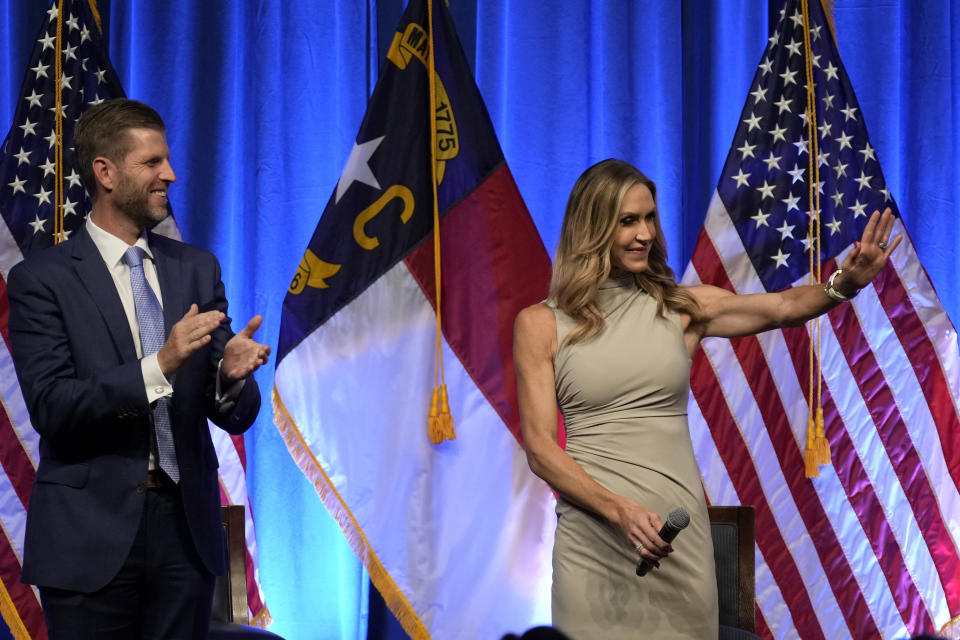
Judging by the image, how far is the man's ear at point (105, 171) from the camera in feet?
6.56

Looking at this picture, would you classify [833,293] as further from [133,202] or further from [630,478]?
[133,202]

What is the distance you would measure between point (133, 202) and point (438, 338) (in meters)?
1.48

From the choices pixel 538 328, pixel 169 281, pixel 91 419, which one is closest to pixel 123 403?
pixel 91 419

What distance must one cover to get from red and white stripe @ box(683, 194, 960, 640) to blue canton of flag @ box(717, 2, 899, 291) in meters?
0.08

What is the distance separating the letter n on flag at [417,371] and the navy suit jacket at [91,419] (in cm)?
134

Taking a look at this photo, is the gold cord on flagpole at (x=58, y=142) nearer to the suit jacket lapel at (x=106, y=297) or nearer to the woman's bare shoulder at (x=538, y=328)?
the suit jacket lapel at (x=106, y=297)

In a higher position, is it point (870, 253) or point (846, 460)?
point (870, 253)

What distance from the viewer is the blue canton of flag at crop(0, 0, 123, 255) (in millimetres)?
3297

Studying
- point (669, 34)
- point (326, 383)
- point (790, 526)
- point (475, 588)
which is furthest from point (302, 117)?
point (790, 526)

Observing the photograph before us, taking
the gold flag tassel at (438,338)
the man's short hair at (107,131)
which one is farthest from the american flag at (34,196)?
the man's short hair at (107,131)

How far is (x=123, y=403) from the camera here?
5.85 ft

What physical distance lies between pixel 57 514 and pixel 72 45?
6.87 feet

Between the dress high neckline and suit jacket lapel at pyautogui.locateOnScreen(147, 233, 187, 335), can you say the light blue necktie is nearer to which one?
suit jacket lapel at pyautogui.locateOnScreen(147, 233, 187, 335)

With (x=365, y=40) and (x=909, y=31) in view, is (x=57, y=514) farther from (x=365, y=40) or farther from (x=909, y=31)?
(x=909, y=31)
